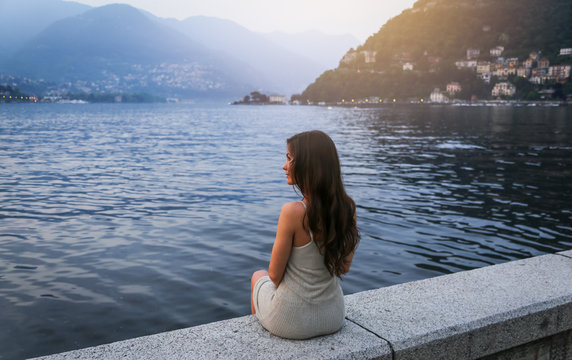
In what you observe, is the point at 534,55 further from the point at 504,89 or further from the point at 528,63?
the point at 504,89

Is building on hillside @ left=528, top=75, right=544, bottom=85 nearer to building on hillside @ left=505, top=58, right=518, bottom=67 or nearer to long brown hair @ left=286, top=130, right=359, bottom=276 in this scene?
building on hillside @ left=505, top=58, right=518, bottom=67

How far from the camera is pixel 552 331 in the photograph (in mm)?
3576

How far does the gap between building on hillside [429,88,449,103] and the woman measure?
19488 centimetres

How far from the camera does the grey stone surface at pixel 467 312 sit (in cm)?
319

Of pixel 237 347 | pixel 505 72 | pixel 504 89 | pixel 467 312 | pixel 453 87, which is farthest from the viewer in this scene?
pixel 453 87

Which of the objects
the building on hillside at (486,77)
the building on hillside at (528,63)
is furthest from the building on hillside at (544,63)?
the building on hillside at (486,77)

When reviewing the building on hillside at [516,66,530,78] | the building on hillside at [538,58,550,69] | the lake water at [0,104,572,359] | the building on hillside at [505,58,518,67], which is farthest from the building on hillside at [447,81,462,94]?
the lake water at [0,104,572,359]

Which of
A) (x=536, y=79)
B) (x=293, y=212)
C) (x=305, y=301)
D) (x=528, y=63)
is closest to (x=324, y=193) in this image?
(x=293, y=212)

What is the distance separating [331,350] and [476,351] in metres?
1.06

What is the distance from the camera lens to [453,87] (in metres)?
191

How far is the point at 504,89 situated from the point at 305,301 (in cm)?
19276

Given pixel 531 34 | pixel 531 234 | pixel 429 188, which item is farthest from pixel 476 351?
pixel 531 34

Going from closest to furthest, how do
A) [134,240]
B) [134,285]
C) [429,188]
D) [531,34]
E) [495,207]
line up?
[134,285] < [134,240] < [495,207] < [429,188] < [531,34]

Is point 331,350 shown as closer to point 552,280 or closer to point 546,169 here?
point 552,280
